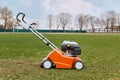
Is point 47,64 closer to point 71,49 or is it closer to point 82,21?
point 71,49

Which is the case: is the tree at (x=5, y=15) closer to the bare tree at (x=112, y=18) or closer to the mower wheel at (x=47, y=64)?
the bare tree at (x=112, y=18)

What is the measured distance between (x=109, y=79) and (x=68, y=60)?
2005 mm

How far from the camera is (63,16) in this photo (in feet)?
410

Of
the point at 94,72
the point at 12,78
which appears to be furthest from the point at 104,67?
the point at 12,78

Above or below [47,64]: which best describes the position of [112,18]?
above

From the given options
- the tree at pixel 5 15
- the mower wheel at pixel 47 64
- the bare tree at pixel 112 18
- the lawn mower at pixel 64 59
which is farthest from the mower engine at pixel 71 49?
the bare tree at pixel 112 18

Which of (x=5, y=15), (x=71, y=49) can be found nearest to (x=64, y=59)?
(x=71, y=49)

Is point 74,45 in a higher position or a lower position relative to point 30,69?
higher

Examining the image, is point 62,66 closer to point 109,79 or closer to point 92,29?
point 109,79

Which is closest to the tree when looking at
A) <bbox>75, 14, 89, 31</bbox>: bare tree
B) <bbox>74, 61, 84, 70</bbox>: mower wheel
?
<bbox>75, 14, 89, 31</bbox>: bare tree

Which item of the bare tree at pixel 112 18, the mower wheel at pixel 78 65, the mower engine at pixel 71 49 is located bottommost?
the mower wheel at pixel 78 65

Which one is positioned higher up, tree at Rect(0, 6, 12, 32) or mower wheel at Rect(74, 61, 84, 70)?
tree at Rect(0, 6, 12, 32)

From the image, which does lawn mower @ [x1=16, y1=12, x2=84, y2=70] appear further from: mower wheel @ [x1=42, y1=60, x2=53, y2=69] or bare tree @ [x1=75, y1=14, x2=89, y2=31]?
bare tree @ [x1=75, y1=14, x2=89, y2=31]

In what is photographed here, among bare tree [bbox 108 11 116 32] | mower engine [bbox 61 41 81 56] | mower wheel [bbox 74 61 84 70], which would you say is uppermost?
bare tree [bbox 108 11 116 32]
